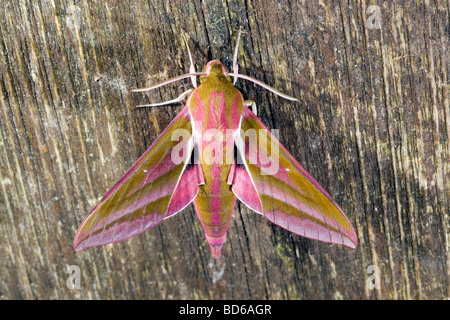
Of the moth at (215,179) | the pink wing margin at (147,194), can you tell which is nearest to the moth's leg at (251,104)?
the moth at (215,179)

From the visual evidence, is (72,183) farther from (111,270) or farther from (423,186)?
(423,186)

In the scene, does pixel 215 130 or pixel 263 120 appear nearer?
pixel 215 130

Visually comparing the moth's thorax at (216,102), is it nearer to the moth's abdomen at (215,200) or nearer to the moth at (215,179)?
the moth at (215,179)

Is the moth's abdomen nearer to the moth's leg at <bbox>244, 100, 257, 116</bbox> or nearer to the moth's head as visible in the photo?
the moth's leg at <bbox>244, 100, 257, 116</bbox>

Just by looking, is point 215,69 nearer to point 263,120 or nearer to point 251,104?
point 251,104

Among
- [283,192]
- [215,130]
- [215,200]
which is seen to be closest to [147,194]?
[215,200]

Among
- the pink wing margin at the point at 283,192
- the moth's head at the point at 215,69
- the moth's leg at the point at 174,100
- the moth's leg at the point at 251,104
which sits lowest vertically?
the pink wing margin at the point at 283,192
